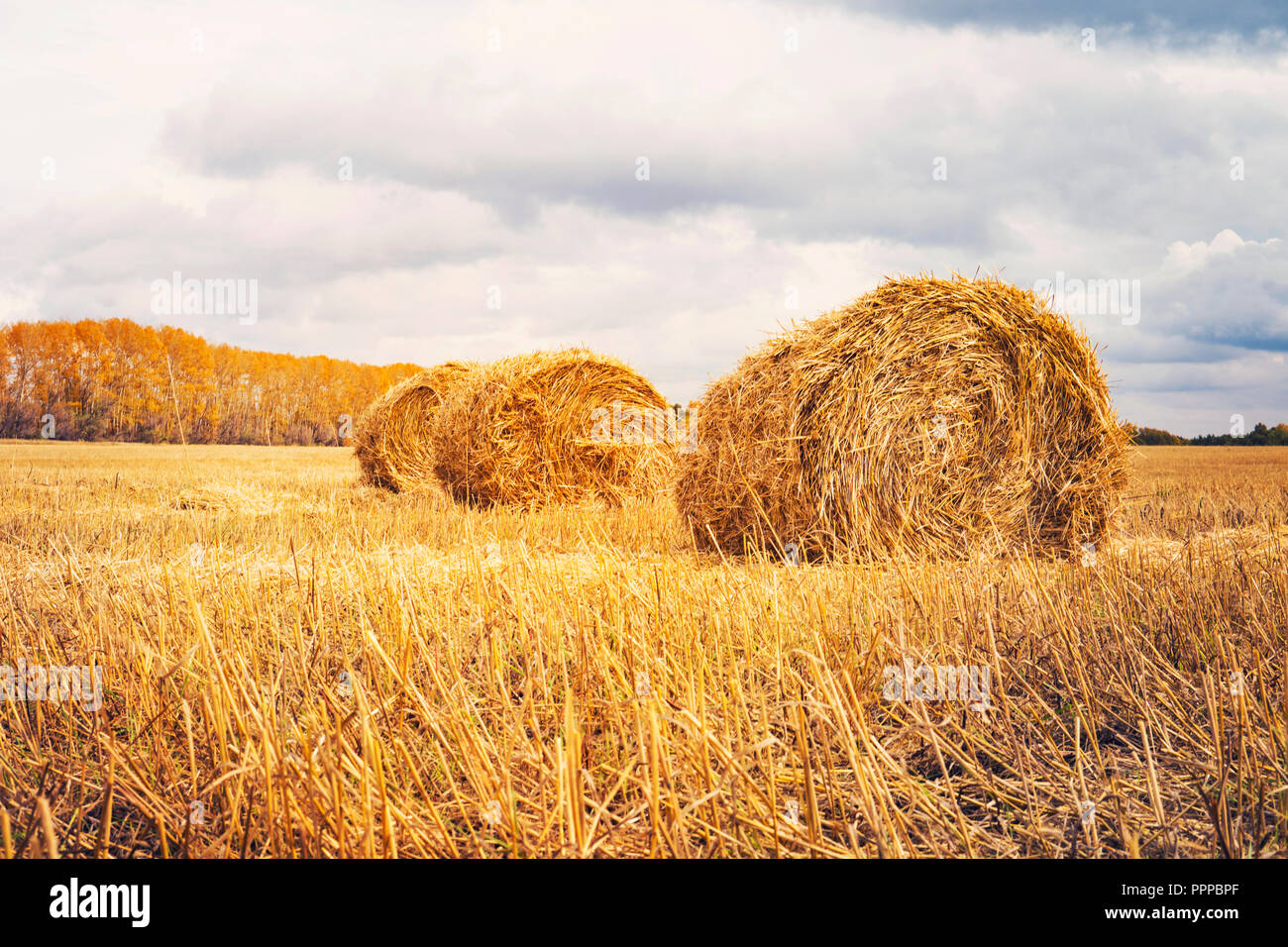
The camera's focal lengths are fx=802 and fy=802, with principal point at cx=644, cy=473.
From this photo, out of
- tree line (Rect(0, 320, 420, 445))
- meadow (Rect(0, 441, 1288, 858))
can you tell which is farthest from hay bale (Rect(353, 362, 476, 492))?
tree line (Rect(0, 320, 420, 445))

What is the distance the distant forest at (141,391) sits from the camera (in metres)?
37.6

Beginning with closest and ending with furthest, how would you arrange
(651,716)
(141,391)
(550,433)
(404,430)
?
(651,716) → (550,433) → (404,430) → (141,391)

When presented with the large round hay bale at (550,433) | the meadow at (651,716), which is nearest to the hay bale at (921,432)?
the meadow at (651,716)

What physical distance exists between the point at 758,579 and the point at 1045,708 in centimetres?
201

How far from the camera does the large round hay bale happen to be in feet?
30.7

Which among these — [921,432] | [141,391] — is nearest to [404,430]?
[921,432]

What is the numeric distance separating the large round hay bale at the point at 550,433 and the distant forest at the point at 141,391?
2556 cm

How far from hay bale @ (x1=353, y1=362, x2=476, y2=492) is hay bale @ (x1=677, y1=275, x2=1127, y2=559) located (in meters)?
6.93

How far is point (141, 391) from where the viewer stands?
4016 cm

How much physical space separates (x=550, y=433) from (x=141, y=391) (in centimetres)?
3908

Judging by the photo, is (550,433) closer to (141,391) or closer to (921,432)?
(921,432)

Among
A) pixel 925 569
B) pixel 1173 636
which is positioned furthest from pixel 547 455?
pixel 1173 636

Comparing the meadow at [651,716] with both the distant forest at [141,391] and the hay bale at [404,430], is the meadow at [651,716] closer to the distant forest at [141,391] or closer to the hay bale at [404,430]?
the hay bale at [404,430]

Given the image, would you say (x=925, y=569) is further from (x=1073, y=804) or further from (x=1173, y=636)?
(x=1073, y=804)
